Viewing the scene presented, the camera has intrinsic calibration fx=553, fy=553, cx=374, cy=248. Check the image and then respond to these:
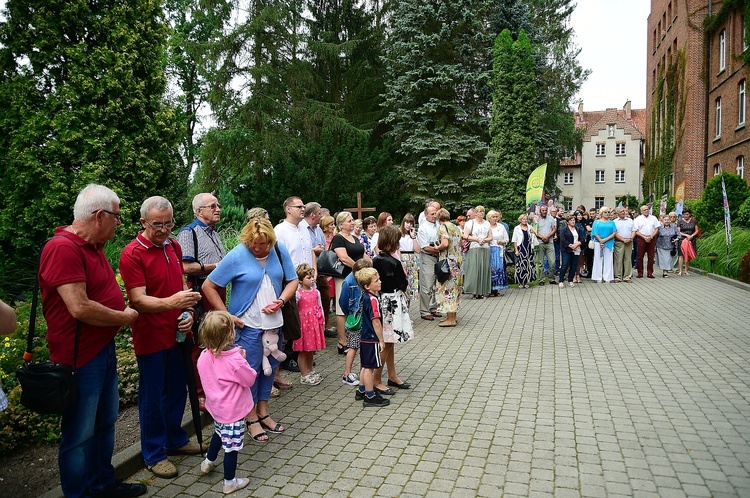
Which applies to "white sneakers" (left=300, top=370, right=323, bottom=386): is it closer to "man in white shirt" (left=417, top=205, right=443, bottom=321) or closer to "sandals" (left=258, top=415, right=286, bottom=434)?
"sandals" (left=258, top=415, right=286, bottom=434)

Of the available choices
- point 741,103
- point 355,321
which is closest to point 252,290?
point 355,321

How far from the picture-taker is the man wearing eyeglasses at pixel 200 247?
17.3 feet

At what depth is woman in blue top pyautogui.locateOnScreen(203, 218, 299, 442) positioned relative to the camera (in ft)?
15.6

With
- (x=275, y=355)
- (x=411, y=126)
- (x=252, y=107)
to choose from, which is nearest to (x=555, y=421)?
(x=275, y=355)

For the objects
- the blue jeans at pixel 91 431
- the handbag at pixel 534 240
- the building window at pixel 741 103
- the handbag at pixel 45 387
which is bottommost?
the blue jeans at pixel 91 431

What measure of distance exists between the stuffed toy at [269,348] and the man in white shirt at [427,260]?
5069 mm

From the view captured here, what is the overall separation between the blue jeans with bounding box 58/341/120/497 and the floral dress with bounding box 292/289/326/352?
269cm

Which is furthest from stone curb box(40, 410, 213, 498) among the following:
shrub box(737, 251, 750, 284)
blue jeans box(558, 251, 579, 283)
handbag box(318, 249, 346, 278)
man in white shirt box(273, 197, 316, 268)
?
shrub box(737, 251, 750, 284)

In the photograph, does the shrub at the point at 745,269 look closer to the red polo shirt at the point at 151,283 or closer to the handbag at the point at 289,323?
the handbag at the point at 289,323

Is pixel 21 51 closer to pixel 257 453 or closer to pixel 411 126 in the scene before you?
pixel 257 453

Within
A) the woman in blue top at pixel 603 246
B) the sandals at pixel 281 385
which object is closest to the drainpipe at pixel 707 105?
the woman in blue top at pixel 603 246

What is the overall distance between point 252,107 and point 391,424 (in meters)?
20.9

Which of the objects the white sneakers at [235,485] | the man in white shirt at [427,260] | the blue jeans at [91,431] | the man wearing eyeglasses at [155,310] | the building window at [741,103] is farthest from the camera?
the building window at [741,103]

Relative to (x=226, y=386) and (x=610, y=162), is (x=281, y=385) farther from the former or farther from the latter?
(x=610, y=162)
